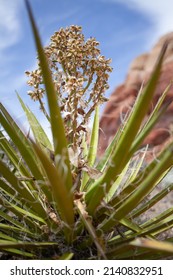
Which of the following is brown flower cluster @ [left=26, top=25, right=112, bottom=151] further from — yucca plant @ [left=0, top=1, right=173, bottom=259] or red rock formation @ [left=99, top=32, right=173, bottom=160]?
red rock formation @ [left=99, top=32, right=173, bottom=160]

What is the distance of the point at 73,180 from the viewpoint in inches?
89.0

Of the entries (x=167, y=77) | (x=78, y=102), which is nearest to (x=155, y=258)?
(x=78, y=102)

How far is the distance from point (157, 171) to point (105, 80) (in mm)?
1062

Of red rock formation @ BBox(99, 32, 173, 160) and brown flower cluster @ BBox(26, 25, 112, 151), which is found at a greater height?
red rock formation @ BBox(99, 32, 173, 160)

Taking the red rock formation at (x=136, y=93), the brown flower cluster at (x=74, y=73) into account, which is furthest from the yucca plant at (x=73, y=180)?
the red rock formation at (x=136, y=93)

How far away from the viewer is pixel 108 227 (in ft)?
6.83

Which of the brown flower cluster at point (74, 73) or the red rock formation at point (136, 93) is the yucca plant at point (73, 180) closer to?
the brown flower cluster at point (74, 73)

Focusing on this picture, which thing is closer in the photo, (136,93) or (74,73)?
(74,73)

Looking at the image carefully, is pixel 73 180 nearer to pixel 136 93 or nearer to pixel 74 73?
pixel 74 73

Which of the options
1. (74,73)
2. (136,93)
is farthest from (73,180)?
(136,93)

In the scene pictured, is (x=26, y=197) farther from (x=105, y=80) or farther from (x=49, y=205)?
(x=105, y=80)

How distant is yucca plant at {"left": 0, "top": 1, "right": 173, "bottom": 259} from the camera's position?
65.2 inches

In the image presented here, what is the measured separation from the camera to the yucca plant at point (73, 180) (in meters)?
1.66

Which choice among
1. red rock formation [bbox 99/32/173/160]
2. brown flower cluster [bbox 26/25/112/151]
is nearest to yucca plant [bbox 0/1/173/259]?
brown flower cluster [bbox 26/25/112/151]
